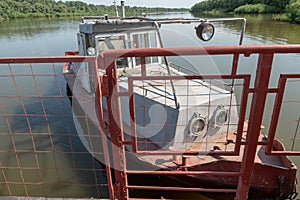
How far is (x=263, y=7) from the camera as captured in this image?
45406 mm

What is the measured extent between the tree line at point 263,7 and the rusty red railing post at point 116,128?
33439 millimetres

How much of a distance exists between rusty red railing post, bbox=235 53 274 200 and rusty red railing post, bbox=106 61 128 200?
3.52ft

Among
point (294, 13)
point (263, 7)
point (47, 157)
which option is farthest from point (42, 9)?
point (47, 157)

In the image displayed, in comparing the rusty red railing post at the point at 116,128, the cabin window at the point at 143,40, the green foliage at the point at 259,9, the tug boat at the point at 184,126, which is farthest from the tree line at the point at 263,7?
the rusty red railing post at the point at 116,128

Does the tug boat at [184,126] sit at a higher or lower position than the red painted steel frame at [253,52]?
lower

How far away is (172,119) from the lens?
4160 millimetres

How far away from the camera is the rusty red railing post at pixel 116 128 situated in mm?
1930

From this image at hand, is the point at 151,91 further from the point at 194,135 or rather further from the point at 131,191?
the point at 131,191

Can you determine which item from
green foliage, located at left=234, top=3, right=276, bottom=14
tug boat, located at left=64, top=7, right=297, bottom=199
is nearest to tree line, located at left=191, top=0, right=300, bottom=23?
green foliage, located at left=234, top=3, right=276, bottom=14

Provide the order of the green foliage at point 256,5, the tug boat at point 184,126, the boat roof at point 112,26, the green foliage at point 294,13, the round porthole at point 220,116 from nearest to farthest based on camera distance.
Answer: the tug boat at point 184,126 < the round porthole at point 220,116 < the boat roof at point 112,26 < the green foliage at point 294,13 < the green foliage at point 256,5

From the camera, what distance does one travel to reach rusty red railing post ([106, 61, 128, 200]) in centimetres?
193

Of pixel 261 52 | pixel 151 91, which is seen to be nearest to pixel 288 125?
pixel 151 91

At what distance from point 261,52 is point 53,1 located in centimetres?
8740

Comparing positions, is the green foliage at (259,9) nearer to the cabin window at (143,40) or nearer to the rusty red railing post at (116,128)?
the cabin window at (143,40)
